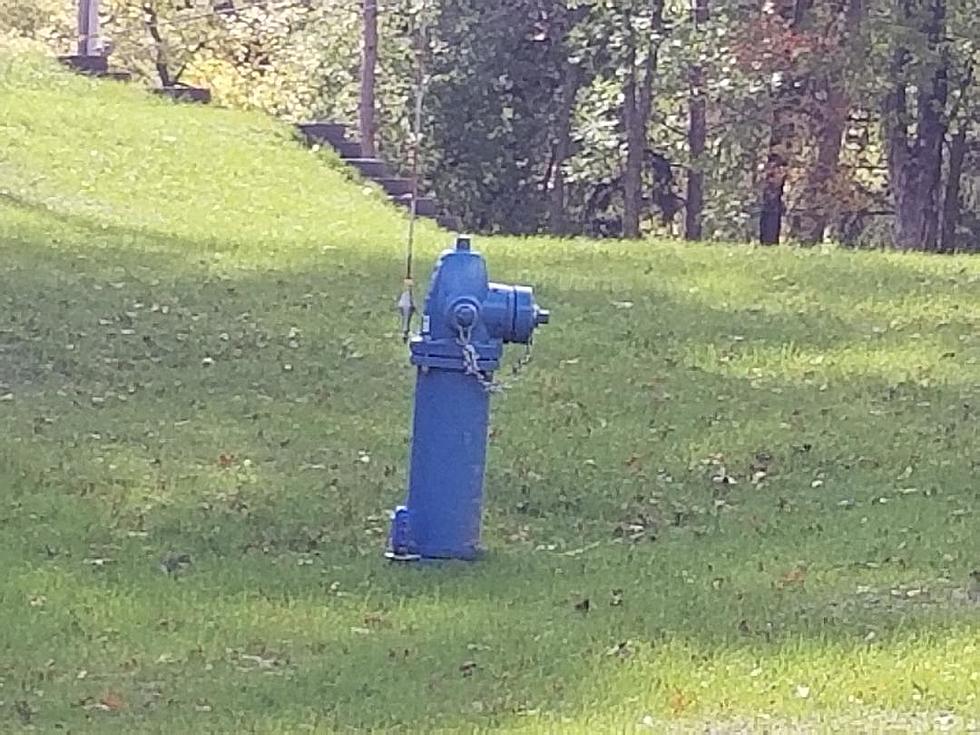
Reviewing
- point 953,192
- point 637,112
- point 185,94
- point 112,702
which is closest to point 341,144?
point 185,94

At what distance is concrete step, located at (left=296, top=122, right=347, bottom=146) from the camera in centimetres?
2298

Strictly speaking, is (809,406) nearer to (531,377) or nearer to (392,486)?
(531,377)

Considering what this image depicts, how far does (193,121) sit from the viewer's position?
22.1 metres

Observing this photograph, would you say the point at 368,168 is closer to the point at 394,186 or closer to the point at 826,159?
the point at 394,186

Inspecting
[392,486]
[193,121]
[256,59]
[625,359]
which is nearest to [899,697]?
[392,486]

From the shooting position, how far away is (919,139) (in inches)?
1102

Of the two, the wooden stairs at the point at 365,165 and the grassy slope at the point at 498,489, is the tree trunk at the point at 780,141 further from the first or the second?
the grassy slope at the point at 498,489

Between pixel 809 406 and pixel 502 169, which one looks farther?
pixel 502 169

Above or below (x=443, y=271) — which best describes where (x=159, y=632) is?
below

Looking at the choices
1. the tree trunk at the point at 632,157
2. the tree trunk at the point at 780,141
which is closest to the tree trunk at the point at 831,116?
the tree trunk at the point at 780,141

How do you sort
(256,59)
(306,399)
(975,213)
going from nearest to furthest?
(306,399) → (975,213) → (256,59)

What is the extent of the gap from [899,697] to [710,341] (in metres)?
6.74

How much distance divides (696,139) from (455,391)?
23.5 metres

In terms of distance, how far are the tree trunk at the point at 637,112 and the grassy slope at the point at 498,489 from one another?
13.2m
